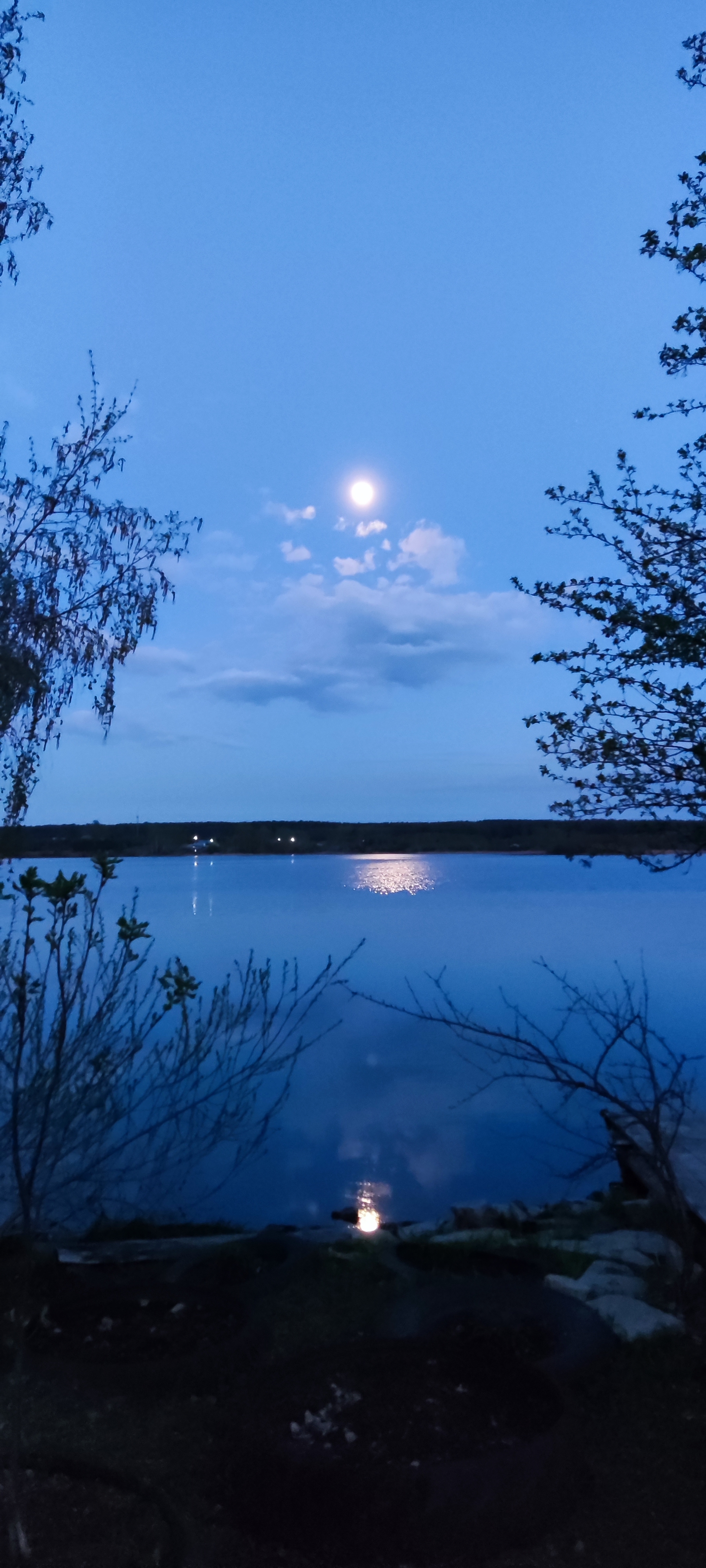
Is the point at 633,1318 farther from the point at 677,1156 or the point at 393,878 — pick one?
the point at 393,878

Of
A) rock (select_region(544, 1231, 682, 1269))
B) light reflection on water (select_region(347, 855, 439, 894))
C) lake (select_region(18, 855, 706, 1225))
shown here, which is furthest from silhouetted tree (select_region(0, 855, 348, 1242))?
light reflection on water (select_region(347, 855, 439, 894))

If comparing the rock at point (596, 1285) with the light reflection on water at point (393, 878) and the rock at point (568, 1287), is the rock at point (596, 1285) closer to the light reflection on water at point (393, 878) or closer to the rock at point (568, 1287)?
the rock at point (568, 1287)

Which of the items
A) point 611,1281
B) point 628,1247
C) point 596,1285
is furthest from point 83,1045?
point 628,1247

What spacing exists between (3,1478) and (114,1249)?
3.21 meters

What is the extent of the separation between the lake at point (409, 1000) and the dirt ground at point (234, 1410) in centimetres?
160

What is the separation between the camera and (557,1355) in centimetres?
538

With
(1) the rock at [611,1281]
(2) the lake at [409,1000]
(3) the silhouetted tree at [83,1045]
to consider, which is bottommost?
(2) the lake at [409,1000]

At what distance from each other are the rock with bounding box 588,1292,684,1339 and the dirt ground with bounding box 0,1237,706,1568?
0.10 m

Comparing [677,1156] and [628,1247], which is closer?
[628,1247]

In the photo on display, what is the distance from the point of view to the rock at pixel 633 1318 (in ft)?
18.4

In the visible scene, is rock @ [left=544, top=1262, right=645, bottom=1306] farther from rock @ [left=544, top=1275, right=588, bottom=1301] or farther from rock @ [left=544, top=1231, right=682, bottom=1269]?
rock @ [left=544, top=1231, right=682, bottom=1269]

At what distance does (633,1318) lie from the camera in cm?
575

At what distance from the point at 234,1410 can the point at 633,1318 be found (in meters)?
2.25

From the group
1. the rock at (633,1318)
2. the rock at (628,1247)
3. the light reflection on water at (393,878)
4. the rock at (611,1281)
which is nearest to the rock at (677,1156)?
the rock at (628,1247)
